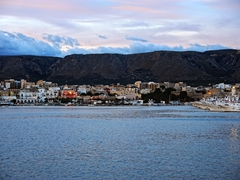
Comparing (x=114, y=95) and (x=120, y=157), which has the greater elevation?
(x=114, y=95)

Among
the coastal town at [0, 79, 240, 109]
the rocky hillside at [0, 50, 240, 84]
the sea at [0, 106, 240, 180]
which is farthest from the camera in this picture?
the rocky hillside at [0, 50, 240, 84]

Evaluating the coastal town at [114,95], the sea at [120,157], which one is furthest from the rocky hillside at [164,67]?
the sea at [120,157]

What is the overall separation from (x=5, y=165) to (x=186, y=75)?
16252cm

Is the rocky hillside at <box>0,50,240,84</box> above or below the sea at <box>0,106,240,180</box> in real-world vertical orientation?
above

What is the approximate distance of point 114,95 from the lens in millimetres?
166375

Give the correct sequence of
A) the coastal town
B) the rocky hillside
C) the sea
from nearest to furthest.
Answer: the sea → the coastal town → the rocky hillside

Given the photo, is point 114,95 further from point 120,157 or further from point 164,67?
point 120,157

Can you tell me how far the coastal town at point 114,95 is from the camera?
150m

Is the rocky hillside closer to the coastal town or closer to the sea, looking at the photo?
the coastal town

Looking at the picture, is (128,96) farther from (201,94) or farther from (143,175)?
(143,175)

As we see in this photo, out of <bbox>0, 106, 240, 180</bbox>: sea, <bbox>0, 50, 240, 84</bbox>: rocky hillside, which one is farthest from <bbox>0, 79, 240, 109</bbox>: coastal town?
<bbox>0, 106, 240, 180</bbox>: sea

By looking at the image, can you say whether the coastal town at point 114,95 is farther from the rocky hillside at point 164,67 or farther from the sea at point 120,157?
the sea at point 120,157

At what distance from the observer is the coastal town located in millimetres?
149500

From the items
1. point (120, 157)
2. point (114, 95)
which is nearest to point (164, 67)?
point (114, 95)
